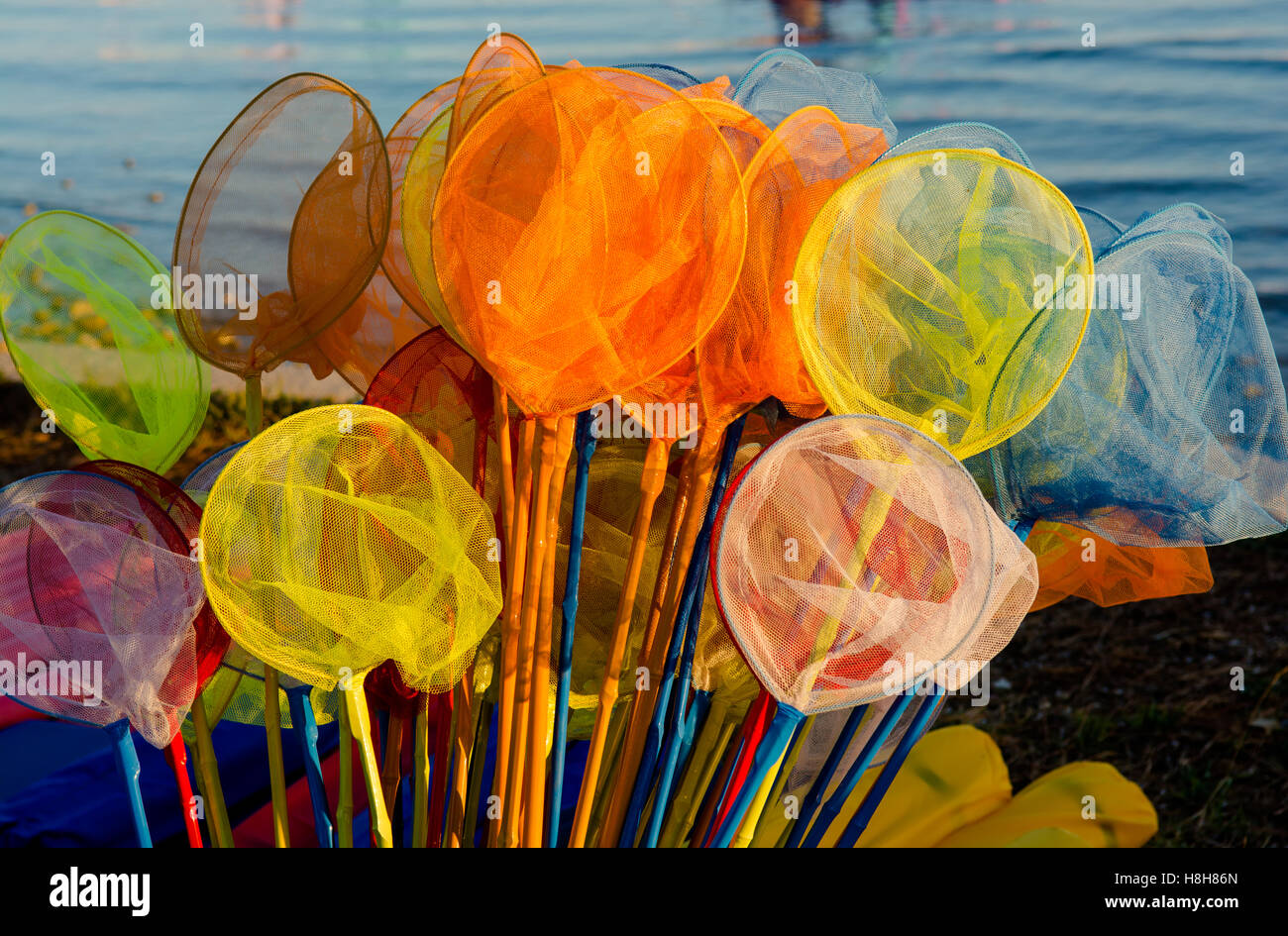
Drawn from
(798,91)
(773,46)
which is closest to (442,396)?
(798,91)

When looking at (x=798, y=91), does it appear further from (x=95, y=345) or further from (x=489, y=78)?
(x=95, y=345)

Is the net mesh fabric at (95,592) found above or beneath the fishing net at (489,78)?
beneath

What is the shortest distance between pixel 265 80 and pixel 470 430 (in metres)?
3.85

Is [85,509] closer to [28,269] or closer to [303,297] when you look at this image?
[303,297]

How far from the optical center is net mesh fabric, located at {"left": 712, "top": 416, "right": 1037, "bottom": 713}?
640mm

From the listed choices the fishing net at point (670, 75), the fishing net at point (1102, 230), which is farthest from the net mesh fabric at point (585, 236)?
the fishing net at point (1102, 230)

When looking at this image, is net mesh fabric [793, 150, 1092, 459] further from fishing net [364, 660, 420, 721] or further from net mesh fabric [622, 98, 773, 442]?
fishing net [364, 660, 420, 721]

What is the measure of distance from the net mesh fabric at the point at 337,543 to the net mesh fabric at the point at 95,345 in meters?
0.30

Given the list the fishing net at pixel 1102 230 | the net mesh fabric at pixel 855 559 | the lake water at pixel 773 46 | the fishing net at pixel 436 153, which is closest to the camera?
the net mesh fabric at pixel 855 559

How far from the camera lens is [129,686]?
702 mm

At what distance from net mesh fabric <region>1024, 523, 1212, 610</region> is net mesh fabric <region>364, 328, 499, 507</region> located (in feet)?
1.37

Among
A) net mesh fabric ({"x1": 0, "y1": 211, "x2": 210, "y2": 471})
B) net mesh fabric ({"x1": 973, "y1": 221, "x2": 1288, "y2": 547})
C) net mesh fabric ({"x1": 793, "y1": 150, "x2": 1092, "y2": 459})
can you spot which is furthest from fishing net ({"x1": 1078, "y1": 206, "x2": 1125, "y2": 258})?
net mesh fabric ({"x1": 0, "y1": 211, "x2": 210, "y2": 471})

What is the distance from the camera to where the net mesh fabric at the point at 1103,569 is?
0.86m

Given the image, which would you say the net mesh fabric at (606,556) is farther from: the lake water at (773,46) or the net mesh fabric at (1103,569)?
the lake water at (773,46)
